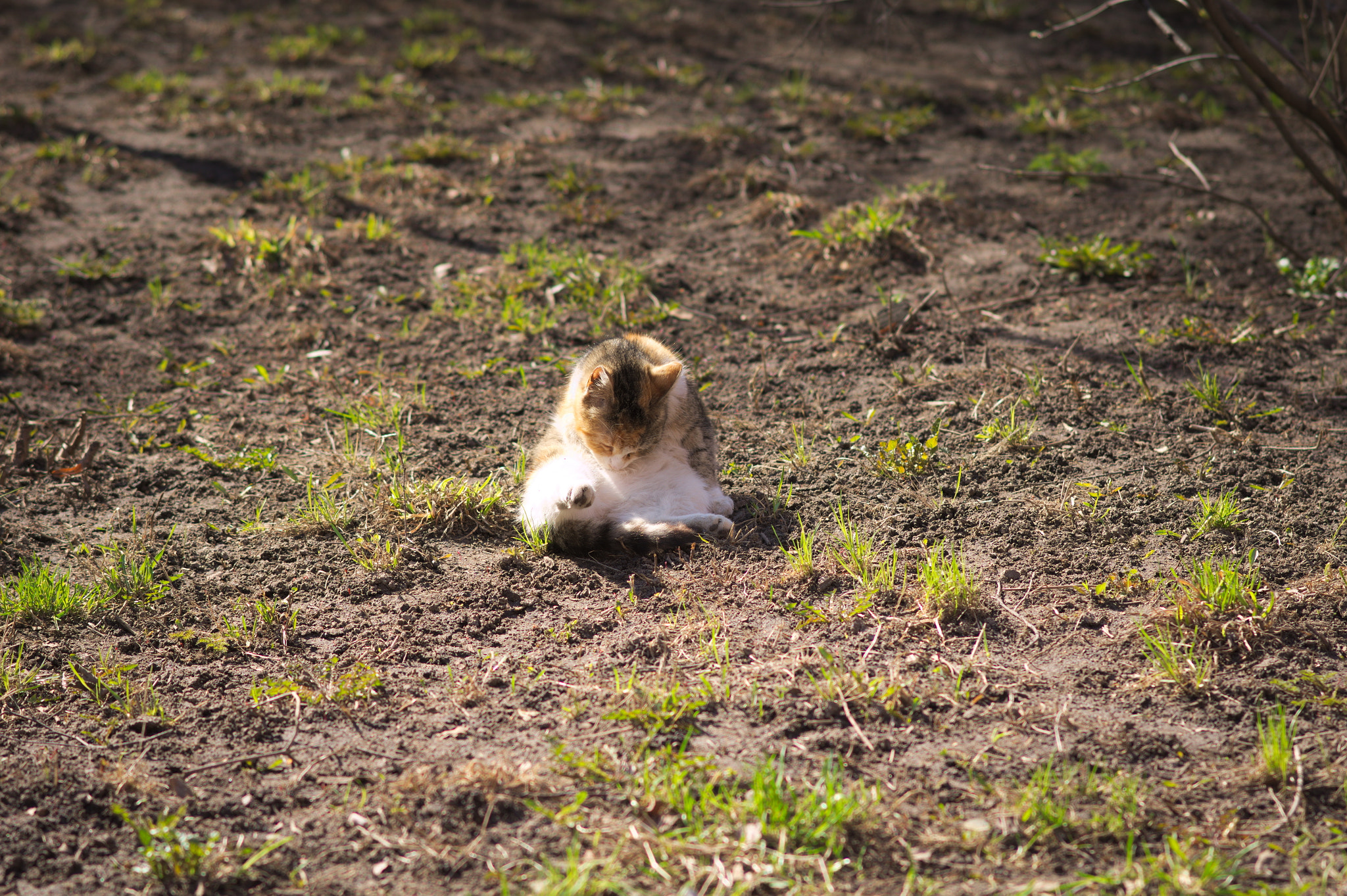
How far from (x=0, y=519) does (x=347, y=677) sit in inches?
81.5

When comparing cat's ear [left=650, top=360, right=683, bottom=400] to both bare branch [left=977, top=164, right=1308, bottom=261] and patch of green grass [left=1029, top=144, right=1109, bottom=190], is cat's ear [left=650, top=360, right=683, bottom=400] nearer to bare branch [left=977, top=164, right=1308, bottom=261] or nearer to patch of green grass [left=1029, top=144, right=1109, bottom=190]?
bare branch [left=977, top=164, right=1308, bottom=261]

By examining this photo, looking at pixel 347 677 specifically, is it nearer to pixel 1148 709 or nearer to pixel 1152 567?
pixel 1148 709

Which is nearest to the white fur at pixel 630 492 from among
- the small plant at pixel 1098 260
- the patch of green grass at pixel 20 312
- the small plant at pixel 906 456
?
the small plant at pixel 906 456

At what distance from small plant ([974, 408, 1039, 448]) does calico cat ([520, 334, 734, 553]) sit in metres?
1.36

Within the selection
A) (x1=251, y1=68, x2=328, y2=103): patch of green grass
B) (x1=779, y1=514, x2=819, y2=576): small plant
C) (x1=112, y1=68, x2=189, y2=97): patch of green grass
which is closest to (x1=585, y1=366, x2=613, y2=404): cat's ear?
(x1=779, y1=514, x2=819, y2=576): small plant

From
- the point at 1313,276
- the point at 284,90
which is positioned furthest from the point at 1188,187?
the point at 284,90

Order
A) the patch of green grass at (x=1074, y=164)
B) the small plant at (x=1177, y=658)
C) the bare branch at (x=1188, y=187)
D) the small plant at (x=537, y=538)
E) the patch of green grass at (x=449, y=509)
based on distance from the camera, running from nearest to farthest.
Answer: the small plant at (x=1177, y=658) < the small plant at (x=537, y=538) < the patch of green grass at (x=449, y=509) < the bare branch at (x=1188, y=187) < the patch of green grass at (x=1074, y=164)

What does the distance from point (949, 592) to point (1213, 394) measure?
2.16m

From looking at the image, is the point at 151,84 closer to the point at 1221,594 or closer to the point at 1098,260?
the point at 1098,260

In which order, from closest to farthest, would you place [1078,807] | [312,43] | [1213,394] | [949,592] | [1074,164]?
1. [1078,807]
2. [949,592]
3. [1213,394]
4. [1074,164]
5. [312,43]

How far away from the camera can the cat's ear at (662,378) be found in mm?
3521

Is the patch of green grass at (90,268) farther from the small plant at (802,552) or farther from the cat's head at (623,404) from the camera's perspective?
the small plant at (802,552)

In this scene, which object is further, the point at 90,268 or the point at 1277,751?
the point at 90,268

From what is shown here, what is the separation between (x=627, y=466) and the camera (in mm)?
3666
